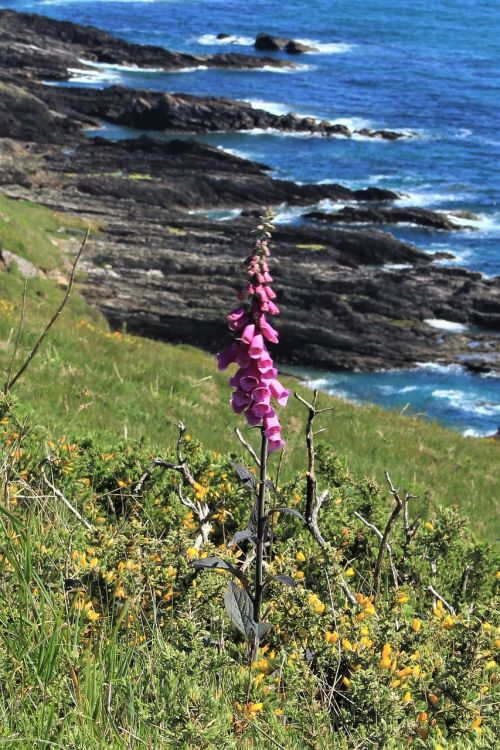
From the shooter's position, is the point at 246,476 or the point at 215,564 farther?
the point at 246,476

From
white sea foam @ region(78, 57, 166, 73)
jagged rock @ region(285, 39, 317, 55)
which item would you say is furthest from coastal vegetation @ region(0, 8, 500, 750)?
jagged rock @ region(285, 39, 317, 55)

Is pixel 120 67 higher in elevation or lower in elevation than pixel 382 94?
higher

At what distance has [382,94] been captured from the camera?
275 ft

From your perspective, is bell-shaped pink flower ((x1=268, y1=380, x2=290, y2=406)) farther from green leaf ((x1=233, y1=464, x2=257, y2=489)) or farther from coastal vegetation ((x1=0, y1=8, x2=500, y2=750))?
green leaf ((x1=233, y1=464, x2=257, y2=489))

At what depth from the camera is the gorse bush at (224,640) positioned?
368cm

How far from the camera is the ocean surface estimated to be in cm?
3584

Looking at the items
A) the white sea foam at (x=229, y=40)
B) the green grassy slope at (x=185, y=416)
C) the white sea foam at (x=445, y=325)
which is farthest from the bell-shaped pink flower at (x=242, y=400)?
the white sea foam at (x=229, y=40)

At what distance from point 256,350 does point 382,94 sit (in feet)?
277

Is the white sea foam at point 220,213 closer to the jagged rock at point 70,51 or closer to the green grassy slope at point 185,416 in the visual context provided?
the green grassy slope at point 185,416

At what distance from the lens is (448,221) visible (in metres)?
52.2

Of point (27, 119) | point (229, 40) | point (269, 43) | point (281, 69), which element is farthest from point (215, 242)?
point (229, 40)

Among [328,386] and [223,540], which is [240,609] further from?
[328,386]

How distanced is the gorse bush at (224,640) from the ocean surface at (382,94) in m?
16.5

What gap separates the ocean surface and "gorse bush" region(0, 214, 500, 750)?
16502 millimetres
